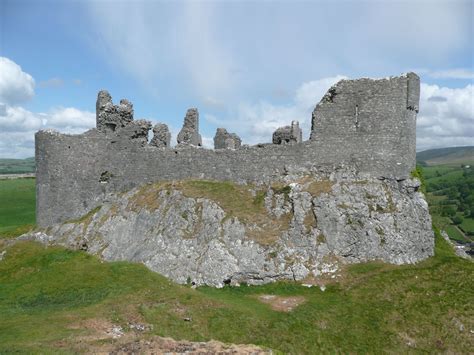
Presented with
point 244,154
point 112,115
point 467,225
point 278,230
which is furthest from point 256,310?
point 467,225

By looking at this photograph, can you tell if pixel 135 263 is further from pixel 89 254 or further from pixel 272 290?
pixel 272 290

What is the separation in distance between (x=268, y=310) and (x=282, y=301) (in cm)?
146

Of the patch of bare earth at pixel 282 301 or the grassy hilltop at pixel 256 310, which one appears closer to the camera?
the grassy hilltop at pixel 256 310

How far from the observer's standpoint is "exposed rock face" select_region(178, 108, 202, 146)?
3444cm

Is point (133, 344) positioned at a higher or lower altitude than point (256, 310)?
higher

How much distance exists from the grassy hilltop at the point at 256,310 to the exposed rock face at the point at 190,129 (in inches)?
476

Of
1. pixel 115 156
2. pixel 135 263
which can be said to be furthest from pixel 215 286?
pixel 115 156

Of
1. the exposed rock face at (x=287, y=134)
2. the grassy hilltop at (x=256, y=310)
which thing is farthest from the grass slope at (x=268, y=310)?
the exposed rock face at (x=287, y=134)

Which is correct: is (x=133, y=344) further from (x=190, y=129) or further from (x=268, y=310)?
(x=190, y=129)

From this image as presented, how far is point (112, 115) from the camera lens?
3444cm

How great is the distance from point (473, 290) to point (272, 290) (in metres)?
9.75

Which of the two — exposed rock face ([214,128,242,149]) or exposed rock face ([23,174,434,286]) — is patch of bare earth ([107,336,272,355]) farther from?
exposed rock face ([214,128,242,149])

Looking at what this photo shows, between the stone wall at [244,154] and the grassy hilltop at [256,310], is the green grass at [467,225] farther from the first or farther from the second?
the grassy hilltop at [256,310]

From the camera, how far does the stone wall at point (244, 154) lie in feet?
86.9
